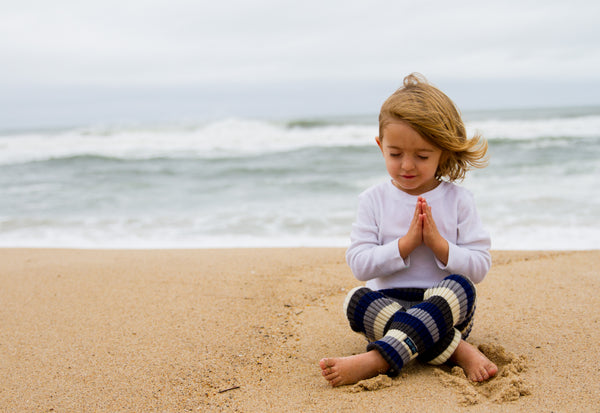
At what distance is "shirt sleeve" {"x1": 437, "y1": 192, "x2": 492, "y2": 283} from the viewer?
7.43 ft

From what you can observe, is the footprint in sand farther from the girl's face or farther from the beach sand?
the girl's face

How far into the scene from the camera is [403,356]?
6.84ft

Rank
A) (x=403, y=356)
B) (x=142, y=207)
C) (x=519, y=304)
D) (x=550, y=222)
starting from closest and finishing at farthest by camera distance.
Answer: (x=403, y=356) → (x=519, y=304) → (x=550, y=222) → (x=142, y=207)

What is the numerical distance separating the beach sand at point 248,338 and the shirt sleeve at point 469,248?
38 cm

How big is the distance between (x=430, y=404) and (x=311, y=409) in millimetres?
450

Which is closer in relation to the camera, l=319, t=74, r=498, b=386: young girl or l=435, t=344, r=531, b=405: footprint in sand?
l=435, t=344, r=531, b=405: footprint in sand

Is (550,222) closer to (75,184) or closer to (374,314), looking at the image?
(374,314)

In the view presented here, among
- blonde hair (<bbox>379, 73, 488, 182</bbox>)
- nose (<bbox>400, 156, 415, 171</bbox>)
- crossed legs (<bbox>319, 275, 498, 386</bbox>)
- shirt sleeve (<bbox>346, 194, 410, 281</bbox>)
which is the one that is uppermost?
blonde hair (<bbox>379, 73, 488, 182</bbox>)

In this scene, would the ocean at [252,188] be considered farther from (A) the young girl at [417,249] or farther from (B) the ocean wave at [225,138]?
(A) the young girl at [417,249]

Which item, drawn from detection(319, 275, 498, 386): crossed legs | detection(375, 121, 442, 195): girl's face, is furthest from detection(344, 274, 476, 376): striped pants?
detection(375, 121, 442, 195): girl's face

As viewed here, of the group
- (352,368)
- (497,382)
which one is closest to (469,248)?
(497,382)

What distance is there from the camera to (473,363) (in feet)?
7.10

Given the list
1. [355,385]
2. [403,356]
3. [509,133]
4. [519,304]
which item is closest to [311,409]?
[355,385]

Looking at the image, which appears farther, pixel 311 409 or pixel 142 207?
pixel 142 207
